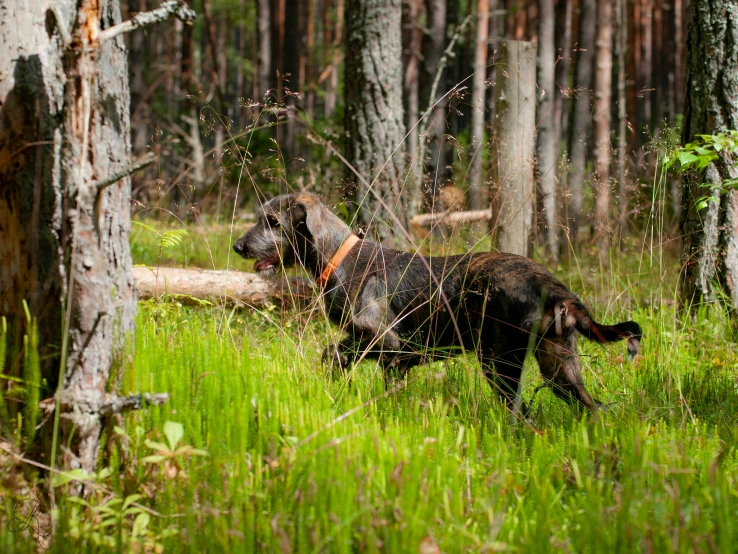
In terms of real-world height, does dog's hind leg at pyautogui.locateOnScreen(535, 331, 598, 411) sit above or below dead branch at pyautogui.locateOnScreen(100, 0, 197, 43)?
below

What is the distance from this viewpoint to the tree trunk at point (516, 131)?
6.41 m

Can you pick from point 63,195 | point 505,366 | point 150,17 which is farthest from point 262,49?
point 63,195

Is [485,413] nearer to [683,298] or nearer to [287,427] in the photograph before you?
[287,427]

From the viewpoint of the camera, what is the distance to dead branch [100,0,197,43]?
8.69 feet

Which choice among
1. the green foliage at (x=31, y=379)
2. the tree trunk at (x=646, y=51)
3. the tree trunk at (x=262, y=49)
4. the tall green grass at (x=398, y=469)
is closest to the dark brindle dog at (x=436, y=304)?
the tall green grass at (x=398, y=469)

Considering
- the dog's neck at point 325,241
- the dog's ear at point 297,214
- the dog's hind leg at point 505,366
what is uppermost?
the dog's ear at point 297,214

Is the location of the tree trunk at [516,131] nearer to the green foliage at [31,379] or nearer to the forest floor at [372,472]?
the forest floor at [372,472]

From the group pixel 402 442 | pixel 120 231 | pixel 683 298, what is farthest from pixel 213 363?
pixel 683 298

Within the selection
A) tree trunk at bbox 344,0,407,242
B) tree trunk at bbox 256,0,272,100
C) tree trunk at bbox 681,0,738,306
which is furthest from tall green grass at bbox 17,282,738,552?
tree trunk at bbox 256,0,272,100

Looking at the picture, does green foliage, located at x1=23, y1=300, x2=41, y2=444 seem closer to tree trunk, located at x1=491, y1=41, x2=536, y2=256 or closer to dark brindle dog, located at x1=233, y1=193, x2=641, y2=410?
dark brindle dog, located at x1=233, y1=193, x2=641, y2=410

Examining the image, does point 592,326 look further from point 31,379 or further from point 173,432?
point 31,379

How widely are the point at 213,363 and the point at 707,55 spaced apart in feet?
15.7

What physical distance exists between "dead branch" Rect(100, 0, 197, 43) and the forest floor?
51.5 inches

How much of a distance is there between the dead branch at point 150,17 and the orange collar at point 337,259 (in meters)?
2.47
